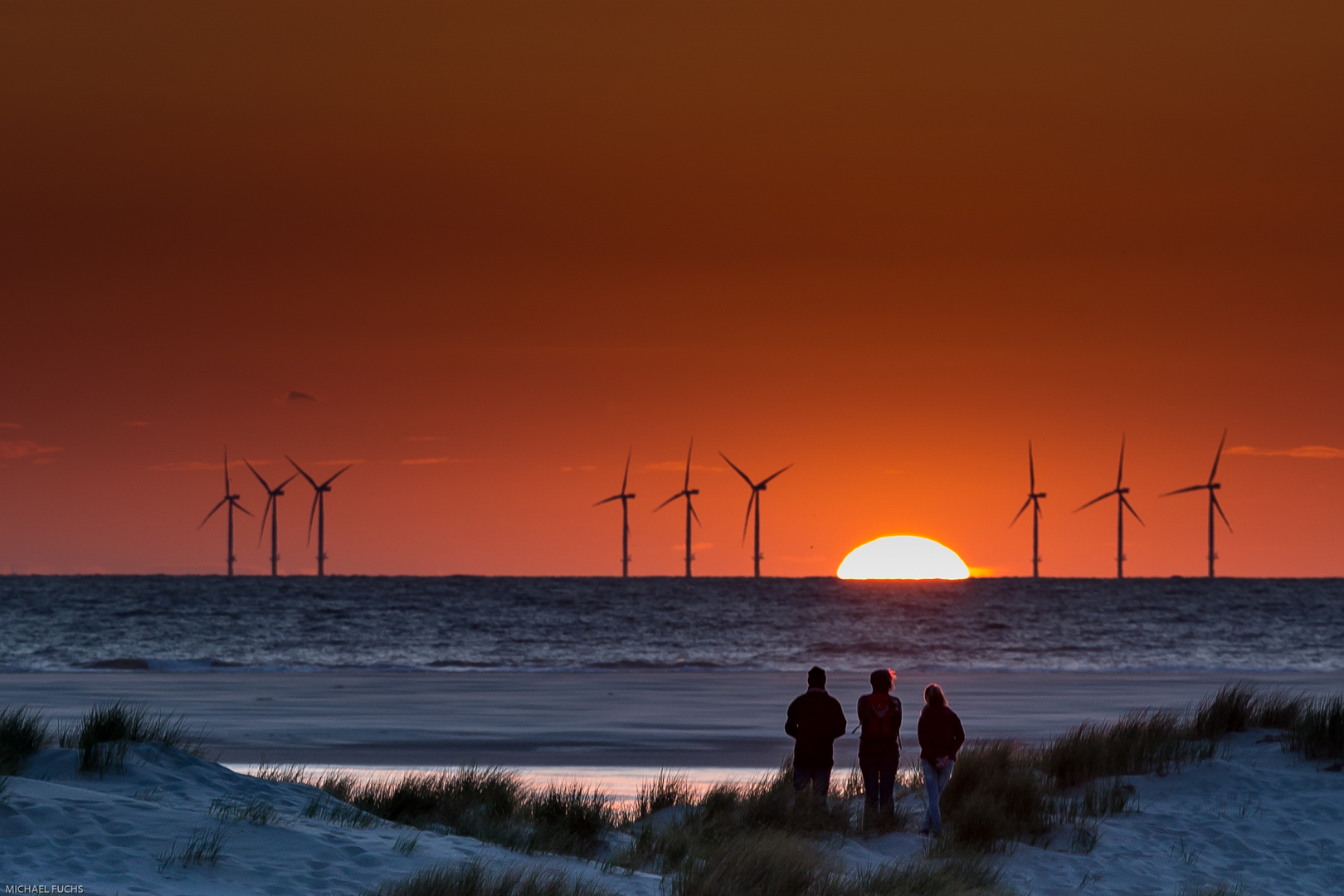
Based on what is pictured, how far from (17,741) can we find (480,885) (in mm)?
8430

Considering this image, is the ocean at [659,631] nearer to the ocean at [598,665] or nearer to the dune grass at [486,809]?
the ocean at [598,665]

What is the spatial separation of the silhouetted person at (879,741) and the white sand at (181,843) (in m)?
4.42

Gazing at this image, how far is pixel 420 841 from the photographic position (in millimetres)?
15570

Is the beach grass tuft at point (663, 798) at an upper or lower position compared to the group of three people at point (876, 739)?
lower

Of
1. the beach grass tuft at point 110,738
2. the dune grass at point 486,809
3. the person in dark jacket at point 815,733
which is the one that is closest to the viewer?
the dune grass at point 486,809

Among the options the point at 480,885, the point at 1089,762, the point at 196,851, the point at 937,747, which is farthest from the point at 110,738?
the point at 1089,762

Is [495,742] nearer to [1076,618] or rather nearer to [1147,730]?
[1147,730]

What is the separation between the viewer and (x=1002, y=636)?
85.2m

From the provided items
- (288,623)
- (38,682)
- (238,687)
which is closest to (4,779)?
(238,687)

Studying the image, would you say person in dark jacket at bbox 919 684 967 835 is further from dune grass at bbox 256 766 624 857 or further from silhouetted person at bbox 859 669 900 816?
dune grass at bbox 256 766 624 857

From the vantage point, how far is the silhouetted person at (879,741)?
18.3 meters

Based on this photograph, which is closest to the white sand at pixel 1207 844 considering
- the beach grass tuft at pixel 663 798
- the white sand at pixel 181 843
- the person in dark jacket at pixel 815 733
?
the person in dark jacket at pixel 815 733

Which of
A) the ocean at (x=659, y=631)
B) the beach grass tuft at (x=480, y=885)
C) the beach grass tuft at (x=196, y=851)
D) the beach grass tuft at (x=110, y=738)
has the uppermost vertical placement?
the beach grass tuft at (x=110, y=738)

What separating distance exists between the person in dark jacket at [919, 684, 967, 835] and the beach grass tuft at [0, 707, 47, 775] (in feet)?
36.3
